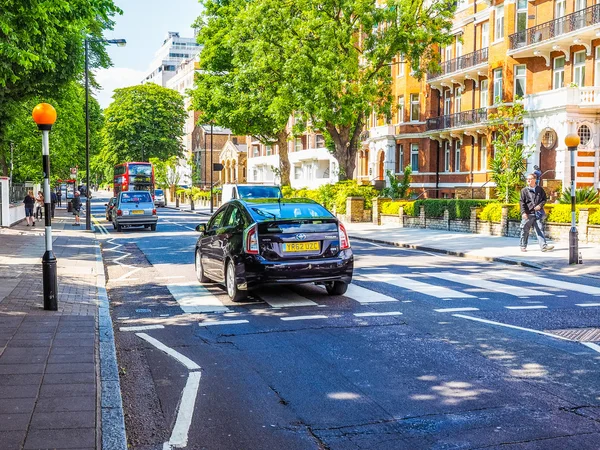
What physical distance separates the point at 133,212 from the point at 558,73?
22.4 metres

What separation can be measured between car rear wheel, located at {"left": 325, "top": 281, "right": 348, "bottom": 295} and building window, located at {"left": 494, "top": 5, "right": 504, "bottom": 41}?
31.5 m

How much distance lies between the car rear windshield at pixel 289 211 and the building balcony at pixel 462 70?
97.9 feet

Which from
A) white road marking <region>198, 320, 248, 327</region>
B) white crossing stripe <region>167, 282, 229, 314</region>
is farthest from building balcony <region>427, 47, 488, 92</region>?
white road marking <region>198, 320, 248, 327</region>

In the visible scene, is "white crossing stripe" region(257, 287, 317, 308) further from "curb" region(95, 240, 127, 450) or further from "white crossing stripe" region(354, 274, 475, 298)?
"curb" region(95, 240, 127, 450)

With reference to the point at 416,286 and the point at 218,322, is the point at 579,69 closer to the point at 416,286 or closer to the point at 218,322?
the point at 416,286

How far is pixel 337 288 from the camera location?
10805mm

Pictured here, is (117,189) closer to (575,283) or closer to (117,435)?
(575,283)

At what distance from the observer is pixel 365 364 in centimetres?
655

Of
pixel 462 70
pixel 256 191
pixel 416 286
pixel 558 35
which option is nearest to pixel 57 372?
pixel 416 286

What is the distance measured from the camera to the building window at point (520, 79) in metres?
36.8

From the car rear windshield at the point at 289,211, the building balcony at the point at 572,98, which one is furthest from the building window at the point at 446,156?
the car rear windshield at the point at 289,211

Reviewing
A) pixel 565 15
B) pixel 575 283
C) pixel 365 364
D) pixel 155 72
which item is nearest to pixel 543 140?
pixel 565 15

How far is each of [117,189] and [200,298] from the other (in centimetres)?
5167

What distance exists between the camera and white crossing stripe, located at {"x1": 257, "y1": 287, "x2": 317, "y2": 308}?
33.1 feet
